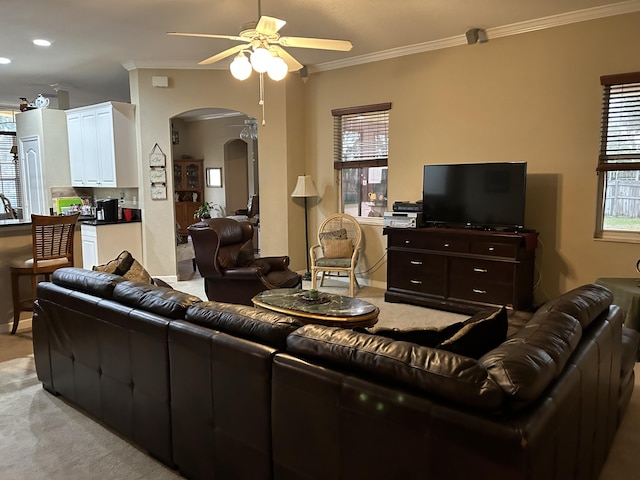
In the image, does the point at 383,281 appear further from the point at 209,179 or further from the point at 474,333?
the point at 209,179

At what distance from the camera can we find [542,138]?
4770mm

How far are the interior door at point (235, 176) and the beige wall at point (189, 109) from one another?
4.19 meters

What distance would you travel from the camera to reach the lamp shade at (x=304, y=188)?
6.34 metres

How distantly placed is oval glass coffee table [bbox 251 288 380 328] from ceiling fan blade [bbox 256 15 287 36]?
1.95 metres

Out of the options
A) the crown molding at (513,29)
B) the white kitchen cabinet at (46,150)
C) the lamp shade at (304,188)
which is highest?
the crown molding at (513,29)

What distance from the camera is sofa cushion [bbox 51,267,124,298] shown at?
2.61 m

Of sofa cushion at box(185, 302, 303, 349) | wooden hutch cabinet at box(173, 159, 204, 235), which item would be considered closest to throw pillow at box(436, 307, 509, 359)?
sofa cushion at box(185, 302, 303, 349)

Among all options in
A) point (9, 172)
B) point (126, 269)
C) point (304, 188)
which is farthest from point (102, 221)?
point (9, 172)

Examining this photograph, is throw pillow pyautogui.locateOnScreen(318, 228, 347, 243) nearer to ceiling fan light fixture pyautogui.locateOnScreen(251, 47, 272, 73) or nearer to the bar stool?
the bar stool

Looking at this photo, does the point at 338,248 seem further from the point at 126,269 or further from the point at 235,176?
the point at 235,176

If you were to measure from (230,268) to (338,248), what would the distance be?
5.42 feet

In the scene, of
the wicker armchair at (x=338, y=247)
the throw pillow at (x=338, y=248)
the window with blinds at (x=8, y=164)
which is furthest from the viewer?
the window with blinds at (x=8, y=164)

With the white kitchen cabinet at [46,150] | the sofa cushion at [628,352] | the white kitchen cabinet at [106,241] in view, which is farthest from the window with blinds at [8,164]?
the sofa cushion at [628,352]

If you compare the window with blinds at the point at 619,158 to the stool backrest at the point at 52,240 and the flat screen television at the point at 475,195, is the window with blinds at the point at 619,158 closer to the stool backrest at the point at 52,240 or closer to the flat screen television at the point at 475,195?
the flat screen television at the point at 475,195
